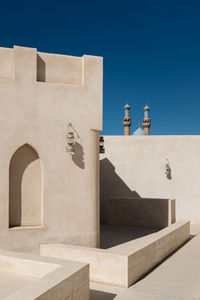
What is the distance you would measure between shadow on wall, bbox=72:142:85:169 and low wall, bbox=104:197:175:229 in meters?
5.36

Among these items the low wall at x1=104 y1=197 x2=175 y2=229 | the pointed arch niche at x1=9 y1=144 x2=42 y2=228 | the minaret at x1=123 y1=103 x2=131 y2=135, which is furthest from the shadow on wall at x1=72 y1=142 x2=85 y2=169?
the minaret at x1=123 y1=103 x2=131 y2=135

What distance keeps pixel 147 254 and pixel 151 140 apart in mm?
8680

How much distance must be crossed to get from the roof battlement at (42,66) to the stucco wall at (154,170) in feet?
25.6

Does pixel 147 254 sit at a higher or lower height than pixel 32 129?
lower

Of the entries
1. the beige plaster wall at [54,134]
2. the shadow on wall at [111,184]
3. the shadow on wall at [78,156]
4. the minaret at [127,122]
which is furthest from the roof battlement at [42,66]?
the minaret at [127,122]

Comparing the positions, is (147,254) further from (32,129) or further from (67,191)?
(32,129)

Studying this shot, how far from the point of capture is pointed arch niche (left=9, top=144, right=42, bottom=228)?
7055mm

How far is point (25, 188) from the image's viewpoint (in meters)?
7.20

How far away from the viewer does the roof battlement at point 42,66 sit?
278 inches

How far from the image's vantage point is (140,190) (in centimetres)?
1498

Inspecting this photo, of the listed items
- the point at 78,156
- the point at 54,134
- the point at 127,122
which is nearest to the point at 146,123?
the point at 127,122

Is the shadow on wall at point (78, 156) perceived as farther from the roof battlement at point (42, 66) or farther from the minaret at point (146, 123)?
the minaret at point (146, 123)

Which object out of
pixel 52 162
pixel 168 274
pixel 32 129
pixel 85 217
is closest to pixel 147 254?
pixel 168 274

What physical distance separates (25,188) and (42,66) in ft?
10.3
